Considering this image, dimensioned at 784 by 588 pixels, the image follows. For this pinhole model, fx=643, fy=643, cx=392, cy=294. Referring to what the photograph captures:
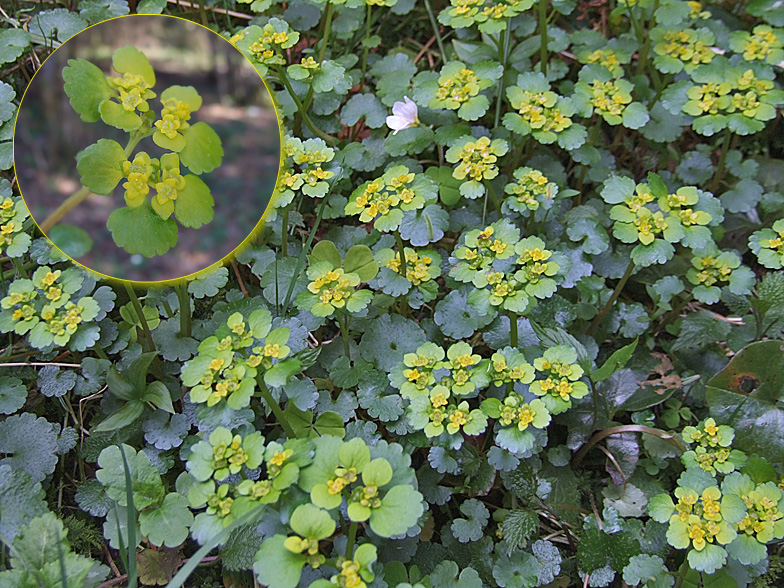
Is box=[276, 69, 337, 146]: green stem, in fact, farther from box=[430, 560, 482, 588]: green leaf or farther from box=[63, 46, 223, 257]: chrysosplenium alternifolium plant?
box=[430, 560, 482, 588]: green leaf

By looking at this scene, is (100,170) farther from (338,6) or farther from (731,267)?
(731,267)

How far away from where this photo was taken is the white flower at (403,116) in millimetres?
2271

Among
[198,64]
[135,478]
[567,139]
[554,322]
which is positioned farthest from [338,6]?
[135,478]

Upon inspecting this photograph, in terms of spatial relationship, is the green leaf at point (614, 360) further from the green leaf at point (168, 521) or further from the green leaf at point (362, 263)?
the green leaf at point (168, 521)

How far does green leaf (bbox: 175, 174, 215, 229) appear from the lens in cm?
170

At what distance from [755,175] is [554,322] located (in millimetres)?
1214

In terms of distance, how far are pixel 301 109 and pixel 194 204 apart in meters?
0.72

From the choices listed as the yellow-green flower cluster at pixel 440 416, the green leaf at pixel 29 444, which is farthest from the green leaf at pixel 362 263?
the green leaf at pixel 29 444

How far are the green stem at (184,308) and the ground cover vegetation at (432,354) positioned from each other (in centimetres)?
1

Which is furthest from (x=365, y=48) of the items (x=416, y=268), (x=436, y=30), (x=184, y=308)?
(x=184, y=308)

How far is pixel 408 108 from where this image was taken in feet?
7.50

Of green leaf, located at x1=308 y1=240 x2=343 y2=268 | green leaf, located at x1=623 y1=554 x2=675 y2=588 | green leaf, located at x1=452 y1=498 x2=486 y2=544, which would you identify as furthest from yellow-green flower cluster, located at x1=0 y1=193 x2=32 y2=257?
green leaf, located at x1=623 y1=554 x2=675 y2=588

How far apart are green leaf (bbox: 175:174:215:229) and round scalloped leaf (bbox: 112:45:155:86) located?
30 centimetres

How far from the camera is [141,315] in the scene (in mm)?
1888
